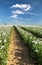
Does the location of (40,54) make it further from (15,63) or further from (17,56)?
(17,56)

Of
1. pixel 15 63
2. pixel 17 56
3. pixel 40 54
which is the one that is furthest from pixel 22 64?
pixel 17 56

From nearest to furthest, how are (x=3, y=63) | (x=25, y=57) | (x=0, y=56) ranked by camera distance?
(x=3, y=63) → (x=0, y=56) → (x=25, y=57)

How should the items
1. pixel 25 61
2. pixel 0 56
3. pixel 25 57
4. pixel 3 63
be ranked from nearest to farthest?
pixel 3 63
pixel 0 56
pixel 25 61
pixel 25 57

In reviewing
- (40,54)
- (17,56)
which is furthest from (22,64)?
(17,56)

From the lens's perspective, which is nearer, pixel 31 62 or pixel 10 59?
pixel 31 62

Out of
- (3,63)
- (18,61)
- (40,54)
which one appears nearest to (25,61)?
(18,61)

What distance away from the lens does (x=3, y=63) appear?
9.43 m

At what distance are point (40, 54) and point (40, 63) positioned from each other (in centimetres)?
78

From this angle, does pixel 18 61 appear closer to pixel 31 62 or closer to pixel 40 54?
pixel 31 62

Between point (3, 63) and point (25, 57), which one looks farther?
point (25, 57)

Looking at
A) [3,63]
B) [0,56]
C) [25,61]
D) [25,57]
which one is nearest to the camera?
[3,63]

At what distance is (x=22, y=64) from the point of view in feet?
33.6

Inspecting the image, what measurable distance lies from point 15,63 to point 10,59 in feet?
3.06

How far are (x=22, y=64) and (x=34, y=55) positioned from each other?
4.34 ft
